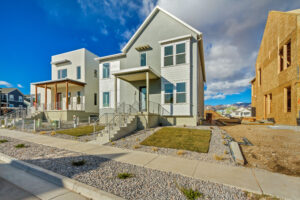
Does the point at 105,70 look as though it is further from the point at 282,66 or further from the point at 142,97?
the point at 282,66

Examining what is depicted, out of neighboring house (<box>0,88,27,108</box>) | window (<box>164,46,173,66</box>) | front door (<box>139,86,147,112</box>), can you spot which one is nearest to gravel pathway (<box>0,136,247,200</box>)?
front door (<box>139,86,147,112</box>)

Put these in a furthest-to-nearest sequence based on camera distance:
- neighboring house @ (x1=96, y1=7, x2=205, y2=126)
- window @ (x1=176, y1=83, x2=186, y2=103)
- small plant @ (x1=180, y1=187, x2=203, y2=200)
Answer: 1. window @ (x1=176, y1=83, x2=186, y2=103)
2. neighboring house @ (x1=96, y1=7, x2=205, y2=126)
3. small plant @ (x1=180, y1=187, x2=203, y2=200)

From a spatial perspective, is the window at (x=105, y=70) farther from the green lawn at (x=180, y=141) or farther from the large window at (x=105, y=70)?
the green lawn at (x=180, y=141)

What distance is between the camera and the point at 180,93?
1244cm

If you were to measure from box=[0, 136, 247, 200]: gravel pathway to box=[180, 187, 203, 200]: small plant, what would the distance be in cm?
9

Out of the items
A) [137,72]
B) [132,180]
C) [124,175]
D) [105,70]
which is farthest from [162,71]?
[132,180]

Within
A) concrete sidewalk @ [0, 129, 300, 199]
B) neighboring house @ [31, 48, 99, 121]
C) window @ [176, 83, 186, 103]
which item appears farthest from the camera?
neighboring house @ [31, 48, 99, 121]

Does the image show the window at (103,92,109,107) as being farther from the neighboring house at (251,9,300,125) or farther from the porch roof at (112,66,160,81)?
the neighboring house at (251,9,300,125)

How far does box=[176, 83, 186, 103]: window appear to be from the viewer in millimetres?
12352

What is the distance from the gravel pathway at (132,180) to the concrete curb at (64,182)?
0.52 feet

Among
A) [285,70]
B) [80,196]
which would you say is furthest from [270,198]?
[285,70]

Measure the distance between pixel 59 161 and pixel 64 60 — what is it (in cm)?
2003

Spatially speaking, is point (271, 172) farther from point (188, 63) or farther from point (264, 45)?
point (264, 45)

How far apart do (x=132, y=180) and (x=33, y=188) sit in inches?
96.2
